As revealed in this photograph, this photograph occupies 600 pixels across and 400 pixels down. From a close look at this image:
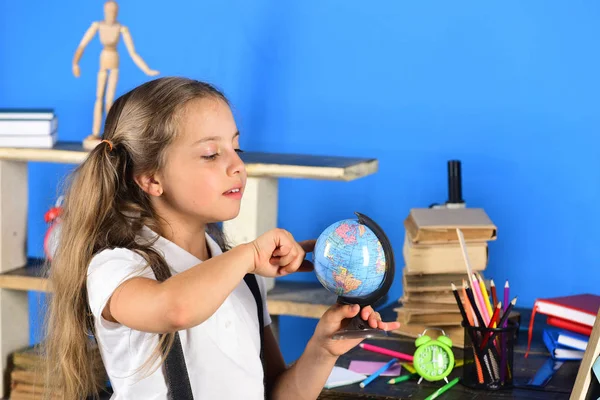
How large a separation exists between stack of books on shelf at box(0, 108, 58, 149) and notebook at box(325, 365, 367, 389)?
1.17m

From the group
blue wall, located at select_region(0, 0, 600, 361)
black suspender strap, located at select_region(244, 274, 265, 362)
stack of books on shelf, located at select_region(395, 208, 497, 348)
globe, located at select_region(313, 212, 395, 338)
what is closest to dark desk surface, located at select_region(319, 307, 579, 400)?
stack of books on shelf, located at select_region(395, 208, 497, 348)

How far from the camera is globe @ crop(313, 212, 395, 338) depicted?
56.2 inches

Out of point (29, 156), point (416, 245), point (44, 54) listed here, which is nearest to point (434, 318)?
point (416, 245)

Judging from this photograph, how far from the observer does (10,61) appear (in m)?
3.24

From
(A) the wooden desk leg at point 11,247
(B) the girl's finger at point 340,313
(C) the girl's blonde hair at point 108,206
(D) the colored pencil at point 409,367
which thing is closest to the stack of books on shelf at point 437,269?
(D) the colored pencil at point 409,367

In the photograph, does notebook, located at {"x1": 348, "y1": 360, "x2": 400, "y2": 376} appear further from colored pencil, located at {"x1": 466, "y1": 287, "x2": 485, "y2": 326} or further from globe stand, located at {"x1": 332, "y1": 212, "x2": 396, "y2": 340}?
globe stand, located at {"x1": 332, "y1": 212, "x2": 396, "y2": 340}

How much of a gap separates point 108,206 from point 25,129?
3.93 feet

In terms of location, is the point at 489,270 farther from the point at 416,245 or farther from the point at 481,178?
the point at 416,245

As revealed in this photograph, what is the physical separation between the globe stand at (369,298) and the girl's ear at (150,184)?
0.34 metres

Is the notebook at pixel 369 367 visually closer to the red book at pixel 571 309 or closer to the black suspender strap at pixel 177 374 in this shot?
the red book at pixel 571 309

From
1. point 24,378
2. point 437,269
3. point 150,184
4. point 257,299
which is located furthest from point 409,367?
point 24,378

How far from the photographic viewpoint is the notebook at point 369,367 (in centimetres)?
194

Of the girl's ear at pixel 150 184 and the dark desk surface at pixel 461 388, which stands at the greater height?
the girl's ear at pixel 150 184

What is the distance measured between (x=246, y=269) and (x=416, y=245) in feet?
3.15
